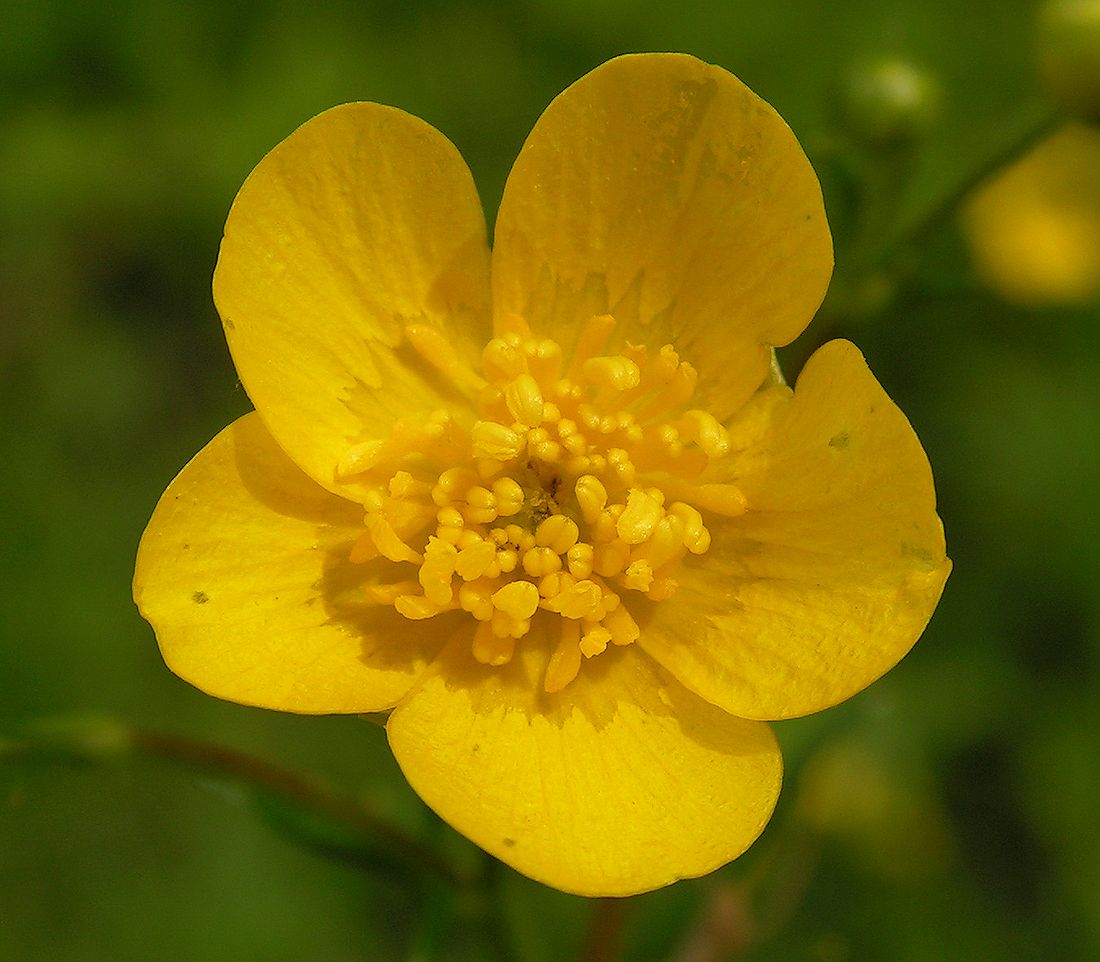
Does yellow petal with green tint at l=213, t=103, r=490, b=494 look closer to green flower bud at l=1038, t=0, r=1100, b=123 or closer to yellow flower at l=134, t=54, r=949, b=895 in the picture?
yellow flower at l=134, t=54, r=949, b=895

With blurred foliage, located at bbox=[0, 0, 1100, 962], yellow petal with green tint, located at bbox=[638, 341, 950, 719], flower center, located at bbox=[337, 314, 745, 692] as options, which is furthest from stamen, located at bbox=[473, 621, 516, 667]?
blurred foliage, located at bbox=[0, 0, 1100, 962]

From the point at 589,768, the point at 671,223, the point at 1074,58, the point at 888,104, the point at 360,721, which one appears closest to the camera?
the point at 589,768

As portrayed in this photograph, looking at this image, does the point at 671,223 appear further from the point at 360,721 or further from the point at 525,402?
the point at 360,721

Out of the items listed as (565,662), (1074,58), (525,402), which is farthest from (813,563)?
(1074,58)

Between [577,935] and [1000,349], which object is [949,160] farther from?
[577,935]

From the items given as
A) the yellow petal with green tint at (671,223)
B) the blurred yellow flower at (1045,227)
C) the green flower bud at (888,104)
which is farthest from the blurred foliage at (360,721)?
the yellow petal with green tint at (671,223)

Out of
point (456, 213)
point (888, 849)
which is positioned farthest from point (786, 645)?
point (888, 849)
